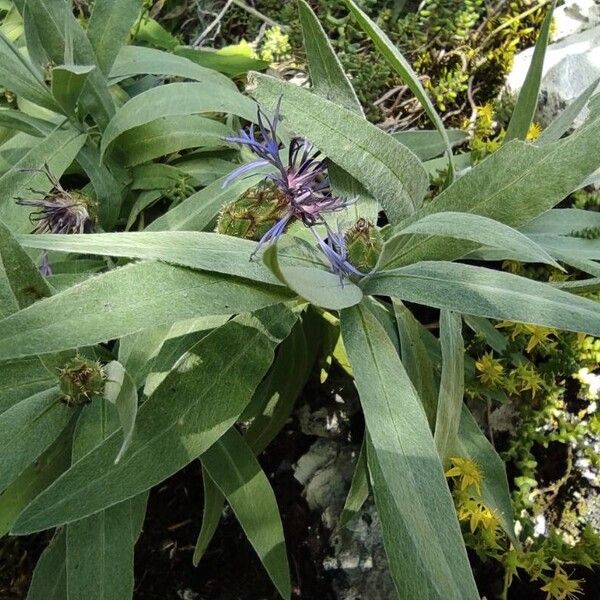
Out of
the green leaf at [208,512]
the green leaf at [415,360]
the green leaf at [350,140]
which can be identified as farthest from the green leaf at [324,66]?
the green leaf at [208,512]

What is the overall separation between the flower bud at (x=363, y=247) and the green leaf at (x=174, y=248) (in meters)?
0.13

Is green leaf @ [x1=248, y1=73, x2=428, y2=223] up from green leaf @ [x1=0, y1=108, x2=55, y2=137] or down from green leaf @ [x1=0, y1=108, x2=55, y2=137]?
up

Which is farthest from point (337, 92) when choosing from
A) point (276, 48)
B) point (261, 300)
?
point (276, 48)

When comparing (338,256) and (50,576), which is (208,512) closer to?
(50,576)

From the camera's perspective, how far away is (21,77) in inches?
49.1

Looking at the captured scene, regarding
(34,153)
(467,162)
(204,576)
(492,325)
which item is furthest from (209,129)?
(204,576)

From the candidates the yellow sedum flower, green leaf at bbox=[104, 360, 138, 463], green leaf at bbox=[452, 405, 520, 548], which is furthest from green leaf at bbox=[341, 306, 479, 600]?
the yellow sedum flower

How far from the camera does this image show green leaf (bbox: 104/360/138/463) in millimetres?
749

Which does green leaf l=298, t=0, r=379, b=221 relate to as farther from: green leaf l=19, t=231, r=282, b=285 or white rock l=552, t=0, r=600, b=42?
white rock l=552, t=0, r=600, b=42

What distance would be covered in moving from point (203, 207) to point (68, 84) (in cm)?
30

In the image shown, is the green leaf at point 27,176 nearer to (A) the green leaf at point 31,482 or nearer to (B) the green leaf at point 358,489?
(A) the green leaf at point 31,482

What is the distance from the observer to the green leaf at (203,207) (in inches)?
46.6

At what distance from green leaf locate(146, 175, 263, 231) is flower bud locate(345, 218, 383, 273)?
335 mm

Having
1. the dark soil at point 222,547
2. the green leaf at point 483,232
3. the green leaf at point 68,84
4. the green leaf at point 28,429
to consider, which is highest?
the green leaf at point 68,84
